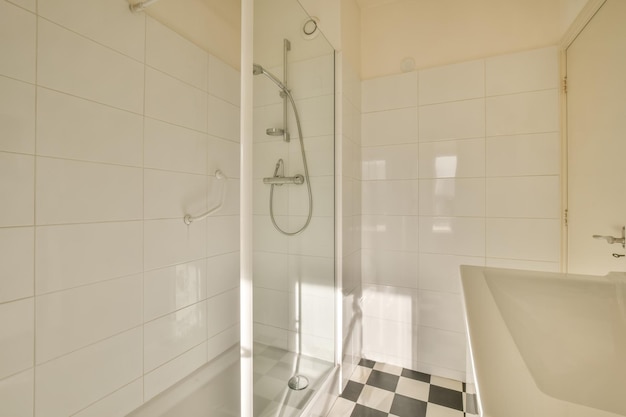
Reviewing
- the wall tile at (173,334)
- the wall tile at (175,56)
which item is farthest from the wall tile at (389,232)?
the wall tile at (175,56)

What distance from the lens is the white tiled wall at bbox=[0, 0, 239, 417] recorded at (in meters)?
0.83

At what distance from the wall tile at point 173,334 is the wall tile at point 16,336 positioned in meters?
0.39

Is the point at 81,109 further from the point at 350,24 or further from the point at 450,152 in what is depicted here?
the point at 450,152

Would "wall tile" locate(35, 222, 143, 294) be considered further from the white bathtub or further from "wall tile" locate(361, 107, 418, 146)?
"wall tile" locate(361, 107, 418, 146)

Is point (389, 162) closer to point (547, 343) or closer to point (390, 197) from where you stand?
point (390, 197)

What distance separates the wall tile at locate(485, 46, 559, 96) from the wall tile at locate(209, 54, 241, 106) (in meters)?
1.51

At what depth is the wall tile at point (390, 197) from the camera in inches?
69.2

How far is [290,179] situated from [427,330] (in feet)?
4.30

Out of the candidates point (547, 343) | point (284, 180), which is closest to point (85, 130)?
point (284, 180)

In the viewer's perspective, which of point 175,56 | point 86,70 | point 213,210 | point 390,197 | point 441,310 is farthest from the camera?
point 390,197

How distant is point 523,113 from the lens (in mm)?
1521

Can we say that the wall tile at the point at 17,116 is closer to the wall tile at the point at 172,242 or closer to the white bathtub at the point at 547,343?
the wall tile at the point at 172,242

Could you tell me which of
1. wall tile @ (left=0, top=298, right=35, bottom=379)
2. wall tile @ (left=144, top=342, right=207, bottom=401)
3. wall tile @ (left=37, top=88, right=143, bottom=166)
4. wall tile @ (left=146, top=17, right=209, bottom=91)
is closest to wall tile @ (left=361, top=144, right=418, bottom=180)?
wall tile @ (left=146, top=17, right=209, bottom=91)

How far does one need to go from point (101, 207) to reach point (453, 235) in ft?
5.93
